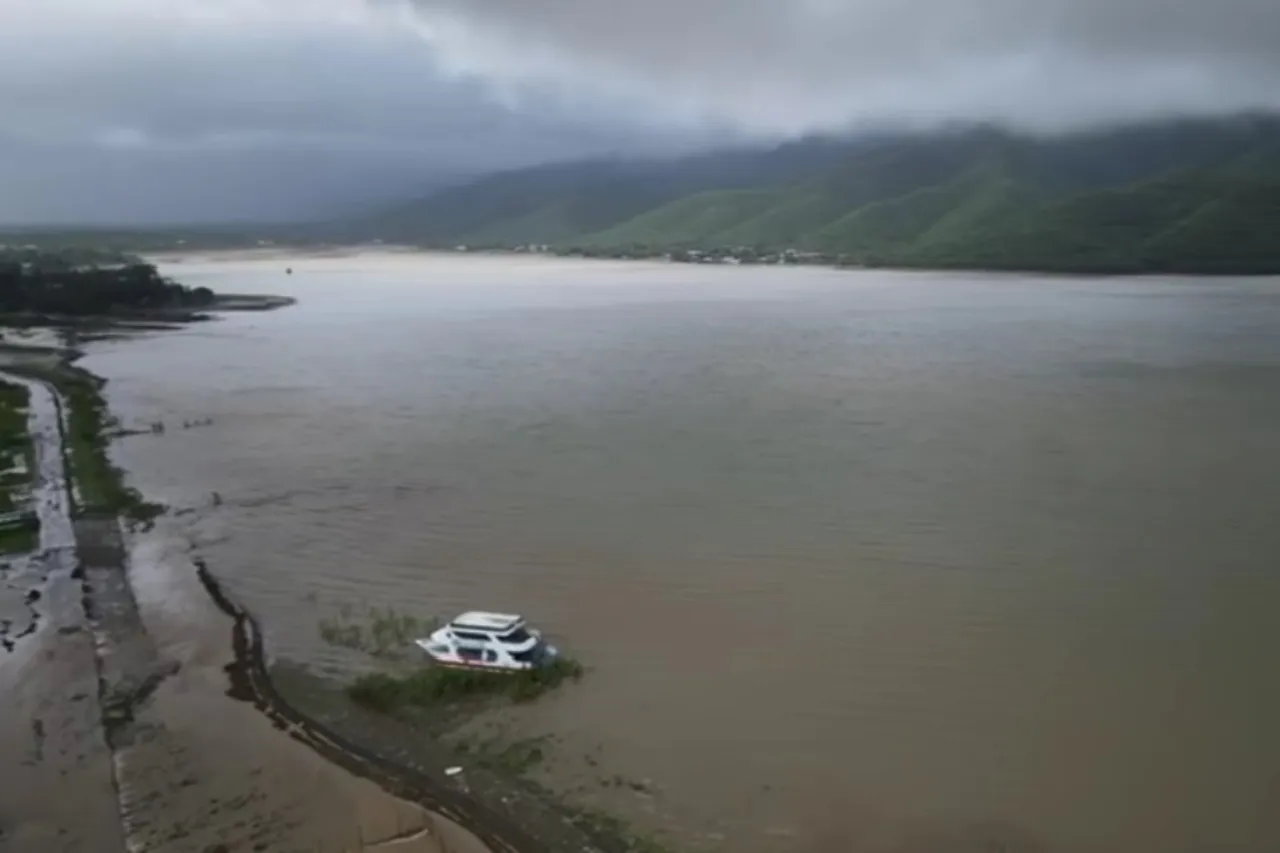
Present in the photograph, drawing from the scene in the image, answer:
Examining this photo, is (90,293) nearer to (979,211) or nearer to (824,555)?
(824,555)

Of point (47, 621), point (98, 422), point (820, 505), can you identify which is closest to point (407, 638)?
point (47, 621)

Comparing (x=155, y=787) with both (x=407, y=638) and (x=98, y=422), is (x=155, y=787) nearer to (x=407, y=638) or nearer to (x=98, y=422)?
(x=407, y=638)

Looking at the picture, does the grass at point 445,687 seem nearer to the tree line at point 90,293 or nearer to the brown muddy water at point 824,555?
the brown muddy water at point 824,555

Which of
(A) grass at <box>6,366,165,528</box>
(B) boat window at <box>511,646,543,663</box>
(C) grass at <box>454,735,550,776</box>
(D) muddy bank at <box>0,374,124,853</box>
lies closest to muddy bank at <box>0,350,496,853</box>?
(D) muddy bank at <box>0,374,124,853</box>

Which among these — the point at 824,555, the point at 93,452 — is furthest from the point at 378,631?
the point at 93,452

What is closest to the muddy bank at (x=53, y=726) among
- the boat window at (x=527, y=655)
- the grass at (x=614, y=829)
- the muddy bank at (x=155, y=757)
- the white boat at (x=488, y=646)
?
the muddy bank at (x=155, y=757)
